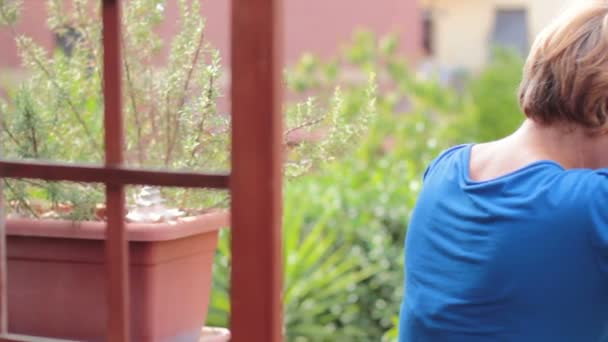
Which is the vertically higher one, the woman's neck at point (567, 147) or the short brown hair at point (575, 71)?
the short brown hair at point (575, 71)

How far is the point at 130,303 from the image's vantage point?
1465 millimetres

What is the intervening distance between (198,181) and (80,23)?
0.66 meters

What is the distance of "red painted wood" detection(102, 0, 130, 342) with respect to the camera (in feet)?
4.56

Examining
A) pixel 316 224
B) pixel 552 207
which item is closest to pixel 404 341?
pixel 552 207

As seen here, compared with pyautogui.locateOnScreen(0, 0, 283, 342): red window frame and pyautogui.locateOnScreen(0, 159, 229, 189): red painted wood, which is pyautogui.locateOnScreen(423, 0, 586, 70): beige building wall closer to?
pyautogui.locateOnScreen(0, 159, 229, 189): red painted wood

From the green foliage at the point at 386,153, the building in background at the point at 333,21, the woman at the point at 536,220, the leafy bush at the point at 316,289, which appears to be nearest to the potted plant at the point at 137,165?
the woman at the point at 536,220

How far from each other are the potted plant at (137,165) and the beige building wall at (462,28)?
43.8 ft

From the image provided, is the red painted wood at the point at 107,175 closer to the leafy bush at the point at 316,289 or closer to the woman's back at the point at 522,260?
the woman's back at the point at 522,260

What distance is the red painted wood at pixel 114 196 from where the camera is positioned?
1.39m

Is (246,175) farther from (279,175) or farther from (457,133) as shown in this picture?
(457,133)

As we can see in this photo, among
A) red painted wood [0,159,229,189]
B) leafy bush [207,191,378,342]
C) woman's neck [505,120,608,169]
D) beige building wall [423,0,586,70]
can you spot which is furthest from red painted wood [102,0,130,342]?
beige building wall [423,0,586,70]

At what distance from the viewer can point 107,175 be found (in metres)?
1.38

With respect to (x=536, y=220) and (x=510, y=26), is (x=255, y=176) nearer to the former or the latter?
(x=536, y=220)

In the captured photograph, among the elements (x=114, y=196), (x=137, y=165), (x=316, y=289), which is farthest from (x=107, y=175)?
(x=316, y=289)
